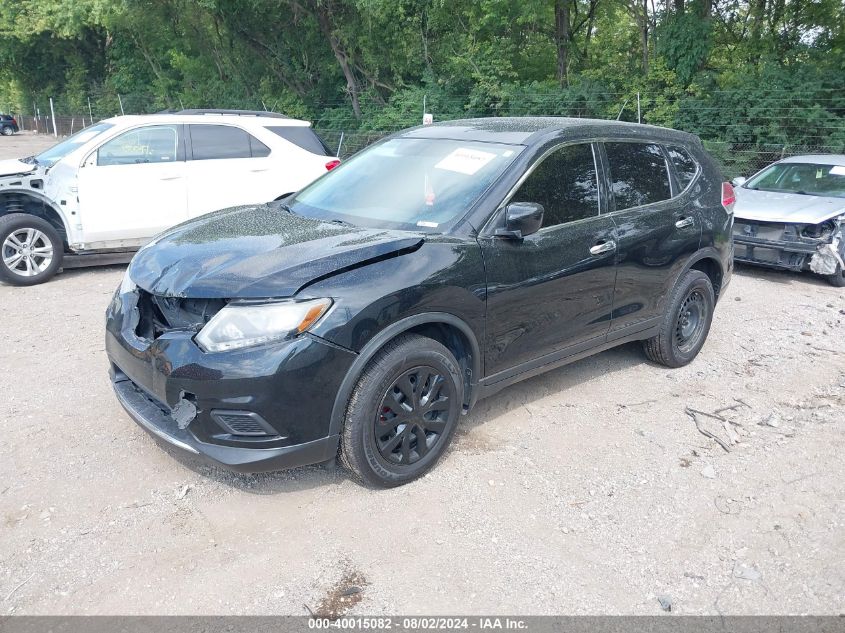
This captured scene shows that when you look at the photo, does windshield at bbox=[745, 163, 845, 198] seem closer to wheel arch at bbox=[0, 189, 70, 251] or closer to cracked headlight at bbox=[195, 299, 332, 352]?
cracked headlight at bbox=[195, 299, 332, 352]

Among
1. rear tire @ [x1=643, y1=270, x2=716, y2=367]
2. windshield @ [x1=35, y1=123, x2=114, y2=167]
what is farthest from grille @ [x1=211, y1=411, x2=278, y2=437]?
windshield @ [x1=35, y1=123, x2=114, y2=167]

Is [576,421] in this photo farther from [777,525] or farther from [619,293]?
[777,525]

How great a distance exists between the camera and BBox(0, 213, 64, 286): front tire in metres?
7.46

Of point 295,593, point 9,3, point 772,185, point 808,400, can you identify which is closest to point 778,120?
point 772,185

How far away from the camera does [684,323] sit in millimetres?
5488

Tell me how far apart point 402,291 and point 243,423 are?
970 mm

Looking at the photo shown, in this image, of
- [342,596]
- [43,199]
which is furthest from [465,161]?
[43,199]

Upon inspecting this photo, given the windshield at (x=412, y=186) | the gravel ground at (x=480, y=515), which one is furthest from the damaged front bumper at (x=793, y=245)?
the windshield at (x=412, y=186)

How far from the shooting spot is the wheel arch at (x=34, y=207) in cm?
757

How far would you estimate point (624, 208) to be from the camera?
15.4 ft

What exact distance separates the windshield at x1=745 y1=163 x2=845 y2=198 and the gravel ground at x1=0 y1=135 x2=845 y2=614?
16.0 ft

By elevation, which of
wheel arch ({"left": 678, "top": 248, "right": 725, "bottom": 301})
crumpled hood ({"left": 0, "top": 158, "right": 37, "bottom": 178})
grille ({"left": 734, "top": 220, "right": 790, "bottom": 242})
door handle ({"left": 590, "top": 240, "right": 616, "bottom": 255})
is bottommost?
grille ({"left": 734, "top": 220, "right": 790, "bottom": 242})

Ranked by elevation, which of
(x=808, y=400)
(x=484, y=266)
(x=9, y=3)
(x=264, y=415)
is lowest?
(x=808, y=400)

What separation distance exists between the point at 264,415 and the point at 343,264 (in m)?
0.79
